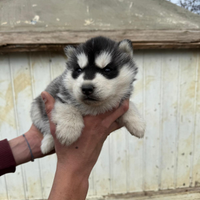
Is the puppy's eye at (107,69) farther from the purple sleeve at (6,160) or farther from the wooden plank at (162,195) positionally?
the wooden plank at (162,195)

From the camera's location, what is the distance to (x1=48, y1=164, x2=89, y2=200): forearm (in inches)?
60.6

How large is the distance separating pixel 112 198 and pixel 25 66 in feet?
9.89

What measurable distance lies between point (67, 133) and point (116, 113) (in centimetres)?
53

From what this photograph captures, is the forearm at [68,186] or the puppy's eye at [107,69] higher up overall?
the puppy's eye at [107,69]

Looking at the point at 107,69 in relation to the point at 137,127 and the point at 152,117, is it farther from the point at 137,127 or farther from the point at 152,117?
the point at 152,117

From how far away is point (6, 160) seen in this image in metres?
2.24

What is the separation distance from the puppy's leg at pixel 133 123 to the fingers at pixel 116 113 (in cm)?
11

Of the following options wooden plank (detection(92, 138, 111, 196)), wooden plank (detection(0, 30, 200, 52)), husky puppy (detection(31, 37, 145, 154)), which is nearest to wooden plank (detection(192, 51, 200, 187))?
wooden plank (detection(0, 30, 200, 52))

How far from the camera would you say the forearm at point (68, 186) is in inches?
60.6

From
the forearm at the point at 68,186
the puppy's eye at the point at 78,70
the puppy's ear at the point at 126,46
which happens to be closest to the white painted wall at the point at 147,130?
the puppy's ear at the point at 126,46

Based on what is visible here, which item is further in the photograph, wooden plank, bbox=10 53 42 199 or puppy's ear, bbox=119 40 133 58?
wooden plank, bbox=10 53 42 199

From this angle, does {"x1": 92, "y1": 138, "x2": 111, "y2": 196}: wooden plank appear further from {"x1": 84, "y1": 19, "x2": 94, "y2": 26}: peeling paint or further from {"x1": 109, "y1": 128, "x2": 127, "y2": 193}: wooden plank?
{"x1": 84, "y1": 19, "x2": 94, "y2": 26}: peeling paint

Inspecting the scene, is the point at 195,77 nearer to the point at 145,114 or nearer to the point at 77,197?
the point at 145,114

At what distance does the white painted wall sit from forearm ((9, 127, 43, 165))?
2.81 ft
